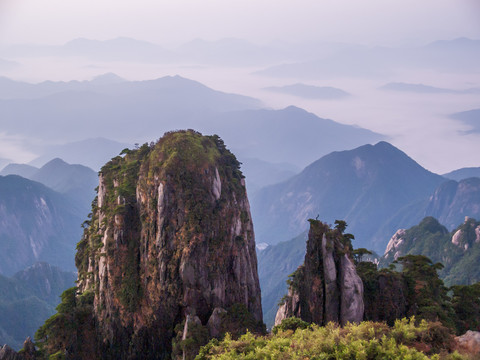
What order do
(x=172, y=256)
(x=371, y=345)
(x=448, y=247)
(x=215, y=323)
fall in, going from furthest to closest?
(x=448, y=247), (x=172, y=256), (x=215, y=323), (x=371, y=345)

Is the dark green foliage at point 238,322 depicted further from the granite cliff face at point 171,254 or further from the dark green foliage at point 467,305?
the dark green foliage at point 467,305

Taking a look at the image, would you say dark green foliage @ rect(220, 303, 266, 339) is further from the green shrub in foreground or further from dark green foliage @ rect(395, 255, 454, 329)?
the green shrub in foreground

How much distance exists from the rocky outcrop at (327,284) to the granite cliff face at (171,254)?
16.9 ft

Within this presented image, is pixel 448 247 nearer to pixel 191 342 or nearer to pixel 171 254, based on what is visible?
pixel 171 254

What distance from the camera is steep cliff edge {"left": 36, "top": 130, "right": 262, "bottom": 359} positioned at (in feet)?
154

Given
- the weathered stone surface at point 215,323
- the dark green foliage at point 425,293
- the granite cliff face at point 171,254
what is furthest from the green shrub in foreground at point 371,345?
the dark green foliage at point 425,293

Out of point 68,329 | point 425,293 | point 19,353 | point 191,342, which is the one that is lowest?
point 19,353

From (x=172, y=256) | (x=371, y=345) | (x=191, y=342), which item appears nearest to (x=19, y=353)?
(x=172, y=256)

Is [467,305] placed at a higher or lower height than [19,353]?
lower

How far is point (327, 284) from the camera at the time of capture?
48562 mm

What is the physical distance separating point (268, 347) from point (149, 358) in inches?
1017

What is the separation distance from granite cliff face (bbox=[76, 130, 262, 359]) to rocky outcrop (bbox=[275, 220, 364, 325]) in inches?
203

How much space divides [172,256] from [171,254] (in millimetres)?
245

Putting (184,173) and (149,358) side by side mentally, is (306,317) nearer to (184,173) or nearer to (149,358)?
(149,358)
